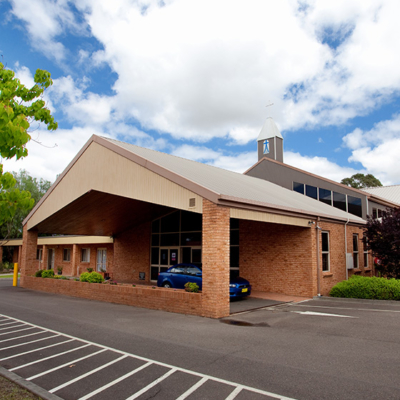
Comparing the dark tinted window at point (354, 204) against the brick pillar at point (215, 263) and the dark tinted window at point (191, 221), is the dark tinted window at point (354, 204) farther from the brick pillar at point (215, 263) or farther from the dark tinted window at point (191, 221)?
the brick pillar at point (215, 263)

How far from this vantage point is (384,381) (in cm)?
537

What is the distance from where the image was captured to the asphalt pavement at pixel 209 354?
5148mm

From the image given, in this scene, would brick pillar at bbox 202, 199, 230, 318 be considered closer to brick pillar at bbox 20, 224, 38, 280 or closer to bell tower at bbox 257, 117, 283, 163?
brick pillar at bbox 20, 224, 38, 280

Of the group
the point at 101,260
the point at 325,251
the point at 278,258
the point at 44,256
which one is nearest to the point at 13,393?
the point at 278,258

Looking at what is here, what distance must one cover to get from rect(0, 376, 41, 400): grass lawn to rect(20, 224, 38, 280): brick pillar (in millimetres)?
16794

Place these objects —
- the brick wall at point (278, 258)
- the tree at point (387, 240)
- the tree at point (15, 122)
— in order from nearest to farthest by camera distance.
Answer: the tree at point (15, 122)
the brick wall at point (278, 258)
the tree at point (387, 240)

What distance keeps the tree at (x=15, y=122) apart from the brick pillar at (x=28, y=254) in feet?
54.0

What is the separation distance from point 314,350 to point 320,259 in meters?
8.75

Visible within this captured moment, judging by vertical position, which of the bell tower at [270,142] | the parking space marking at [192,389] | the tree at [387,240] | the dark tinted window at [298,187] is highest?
the bell tower at [270,142]

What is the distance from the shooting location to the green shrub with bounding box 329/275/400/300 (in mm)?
13750

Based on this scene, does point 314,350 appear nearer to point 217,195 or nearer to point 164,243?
point 217,195

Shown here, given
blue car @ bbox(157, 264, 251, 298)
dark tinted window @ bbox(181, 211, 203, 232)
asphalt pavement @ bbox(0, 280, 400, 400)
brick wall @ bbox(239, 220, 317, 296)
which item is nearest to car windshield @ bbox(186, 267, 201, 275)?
blue car @ bbox(157, 264, 251, 298)

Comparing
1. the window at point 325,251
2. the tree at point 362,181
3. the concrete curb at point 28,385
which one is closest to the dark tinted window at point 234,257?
the window at point 325,251

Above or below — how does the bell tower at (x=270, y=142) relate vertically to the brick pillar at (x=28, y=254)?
above
